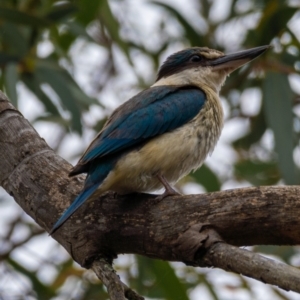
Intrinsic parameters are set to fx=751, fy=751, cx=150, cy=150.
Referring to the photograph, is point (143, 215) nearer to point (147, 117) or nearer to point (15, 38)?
point (147, 117)

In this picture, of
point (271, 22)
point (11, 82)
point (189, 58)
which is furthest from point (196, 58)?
point (11, 82)

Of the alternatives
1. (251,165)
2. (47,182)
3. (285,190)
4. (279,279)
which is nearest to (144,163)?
(47,182)

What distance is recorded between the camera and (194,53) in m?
4.86

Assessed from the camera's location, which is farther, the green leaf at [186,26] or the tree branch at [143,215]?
the green leaf at [186,26]

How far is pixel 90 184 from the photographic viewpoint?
10.9 feet

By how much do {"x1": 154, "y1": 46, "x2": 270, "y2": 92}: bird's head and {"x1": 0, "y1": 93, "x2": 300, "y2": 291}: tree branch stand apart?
4.50 feet

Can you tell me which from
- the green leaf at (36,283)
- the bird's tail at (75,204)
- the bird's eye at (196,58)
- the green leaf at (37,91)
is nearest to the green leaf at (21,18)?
the green leaf at (37,91)

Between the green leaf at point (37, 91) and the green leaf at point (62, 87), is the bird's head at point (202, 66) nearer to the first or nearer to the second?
the green leaf at point (62, 87)

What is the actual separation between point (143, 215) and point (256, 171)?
8.82 ft

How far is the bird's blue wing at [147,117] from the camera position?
3688mm

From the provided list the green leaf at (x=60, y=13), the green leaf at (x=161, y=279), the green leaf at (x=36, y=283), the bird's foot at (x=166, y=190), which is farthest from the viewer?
the green leaf at (x=36, y=283)

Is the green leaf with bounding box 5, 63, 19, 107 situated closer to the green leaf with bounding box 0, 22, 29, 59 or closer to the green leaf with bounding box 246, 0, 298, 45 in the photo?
the green leaf with bounding box 0, 22, 29, 59

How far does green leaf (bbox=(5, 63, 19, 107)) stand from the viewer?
471cm

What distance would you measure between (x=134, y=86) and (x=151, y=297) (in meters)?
1.85
